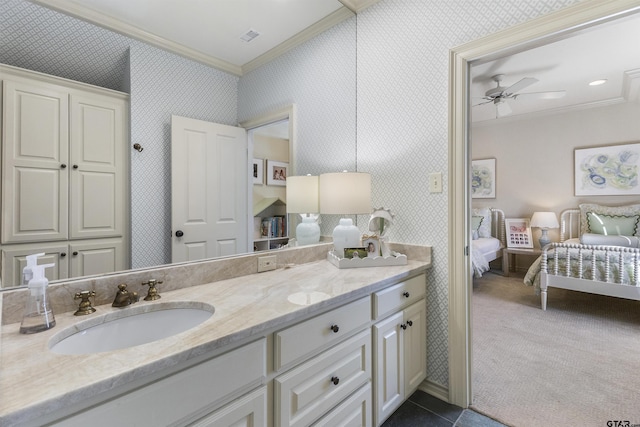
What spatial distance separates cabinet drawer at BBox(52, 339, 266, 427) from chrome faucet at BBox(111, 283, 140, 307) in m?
0.42

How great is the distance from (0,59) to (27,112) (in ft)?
0.50

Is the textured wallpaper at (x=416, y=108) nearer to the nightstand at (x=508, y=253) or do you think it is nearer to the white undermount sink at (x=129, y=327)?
the white undermount sink at (x=129, y=327)

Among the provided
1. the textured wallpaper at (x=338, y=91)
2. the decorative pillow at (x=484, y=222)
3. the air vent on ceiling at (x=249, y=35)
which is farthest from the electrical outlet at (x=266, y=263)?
the decorative pillow at (x=484, y=222)

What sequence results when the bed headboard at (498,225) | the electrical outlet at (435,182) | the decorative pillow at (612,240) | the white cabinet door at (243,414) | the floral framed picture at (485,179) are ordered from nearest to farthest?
the white cabinet door at (243,414) → the electrical outlet at (435,182) → the decorative pillow at (612,240) → the bed headboard at (498,225) → the floral framed picture at (485,179)

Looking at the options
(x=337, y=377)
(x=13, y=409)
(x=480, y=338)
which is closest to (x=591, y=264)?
(x=480, y=338)

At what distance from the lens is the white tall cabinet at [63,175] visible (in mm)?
854

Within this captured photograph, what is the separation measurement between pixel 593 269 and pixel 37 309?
4.03 metres

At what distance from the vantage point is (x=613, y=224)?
393cm

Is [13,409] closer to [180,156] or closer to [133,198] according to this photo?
[133,198]

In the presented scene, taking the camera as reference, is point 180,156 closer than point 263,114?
Yes

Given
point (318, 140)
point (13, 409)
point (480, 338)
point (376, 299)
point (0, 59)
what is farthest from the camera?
point (480, 338)

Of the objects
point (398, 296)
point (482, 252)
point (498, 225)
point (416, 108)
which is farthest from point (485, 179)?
point (398, 296)

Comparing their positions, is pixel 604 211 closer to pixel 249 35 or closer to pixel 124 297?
pixel 249 35

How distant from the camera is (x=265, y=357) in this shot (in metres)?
0.92
